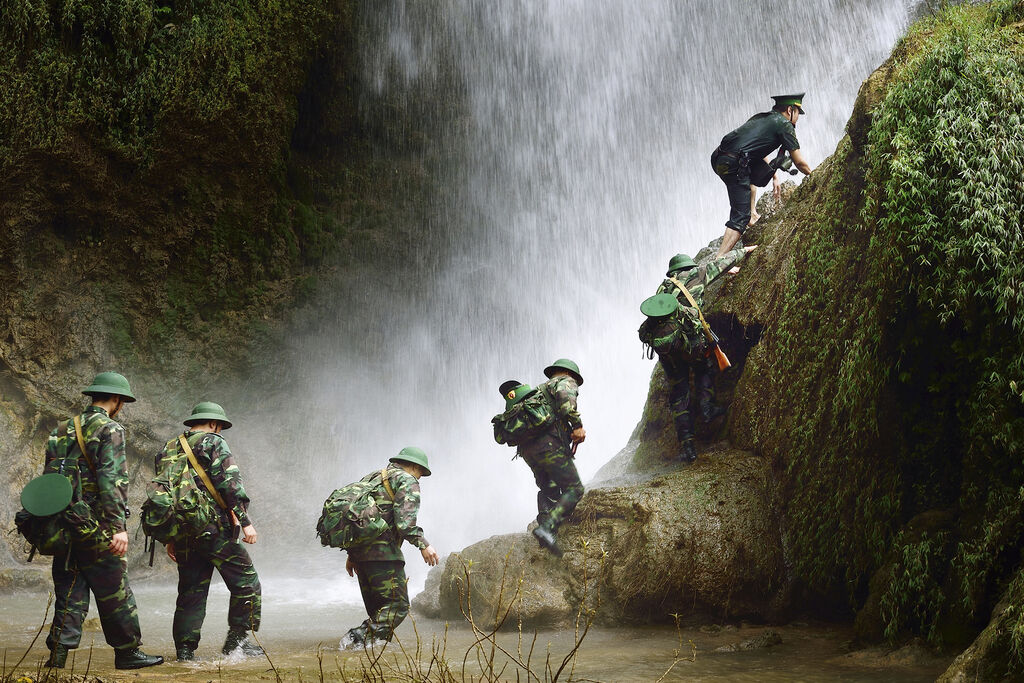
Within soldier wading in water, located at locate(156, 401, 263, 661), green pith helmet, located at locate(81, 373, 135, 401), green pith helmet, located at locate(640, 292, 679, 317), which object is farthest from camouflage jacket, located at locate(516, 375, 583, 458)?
green pith helmet, located at locate(81, 373, 135, 401)

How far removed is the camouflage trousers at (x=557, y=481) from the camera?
7465 millimetres

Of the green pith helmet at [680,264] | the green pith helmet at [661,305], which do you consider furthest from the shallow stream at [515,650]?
the green pith helmet at [680,264]

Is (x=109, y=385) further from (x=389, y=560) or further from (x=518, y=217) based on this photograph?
(x=518, y=217)

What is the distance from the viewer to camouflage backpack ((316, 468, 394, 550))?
601 cm

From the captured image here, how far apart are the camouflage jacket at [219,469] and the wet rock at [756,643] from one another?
3470 millimetres

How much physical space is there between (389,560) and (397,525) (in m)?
0.31

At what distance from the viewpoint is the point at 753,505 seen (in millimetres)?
6691

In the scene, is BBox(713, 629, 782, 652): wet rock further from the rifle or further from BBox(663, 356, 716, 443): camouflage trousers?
the rifle

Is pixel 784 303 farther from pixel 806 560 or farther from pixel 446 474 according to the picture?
pixel 446 474

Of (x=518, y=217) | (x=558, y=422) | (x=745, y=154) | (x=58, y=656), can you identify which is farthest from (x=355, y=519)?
(x=518, y=217)

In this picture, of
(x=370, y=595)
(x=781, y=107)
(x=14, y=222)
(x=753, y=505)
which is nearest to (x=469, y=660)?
(x=370, y=595)

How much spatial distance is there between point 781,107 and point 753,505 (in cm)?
426

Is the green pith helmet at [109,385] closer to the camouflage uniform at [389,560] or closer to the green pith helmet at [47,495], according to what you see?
the green pith helmet at [47,495]

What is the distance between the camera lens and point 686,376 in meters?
7.51
